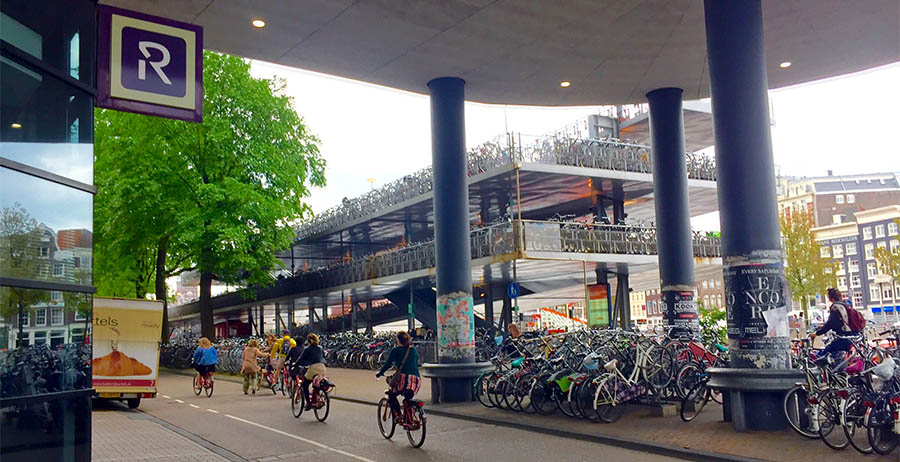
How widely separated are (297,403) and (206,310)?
17.6 meters

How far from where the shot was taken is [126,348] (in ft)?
61.4

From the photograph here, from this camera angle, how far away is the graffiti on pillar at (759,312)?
10.7 metres

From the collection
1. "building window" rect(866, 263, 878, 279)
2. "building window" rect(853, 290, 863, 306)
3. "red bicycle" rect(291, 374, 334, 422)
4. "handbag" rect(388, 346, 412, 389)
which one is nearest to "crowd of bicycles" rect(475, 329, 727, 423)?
"handbag" rect(388, 346, 412, 389)

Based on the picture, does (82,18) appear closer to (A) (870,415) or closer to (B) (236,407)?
(A) (870,415)

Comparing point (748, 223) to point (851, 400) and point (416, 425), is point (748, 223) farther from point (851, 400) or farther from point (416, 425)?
point (416, 425)

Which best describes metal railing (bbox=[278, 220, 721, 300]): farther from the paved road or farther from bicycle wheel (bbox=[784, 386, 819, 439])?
bicycle wheel (bbox=[784, 386, 819, 439])

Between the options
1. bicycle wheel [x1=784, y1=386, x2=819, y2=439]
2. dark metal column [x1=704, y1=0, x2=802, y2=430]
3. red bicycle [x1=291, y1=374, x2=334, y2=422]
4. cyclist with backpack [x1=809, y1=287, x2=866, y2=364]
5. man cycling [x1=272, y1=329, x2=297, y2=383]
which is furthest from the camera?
man cycling [x1=272, y1=329, x2=297, y2=383]

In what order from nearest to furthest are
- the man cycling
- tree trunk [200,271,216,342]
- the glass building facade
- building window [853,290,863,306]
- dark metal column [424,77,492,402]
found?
the glass building facade, dark metal column [424,77,492,402], the man cycling, tree trunk [200,271,216,342], building window [853,290,863,306]

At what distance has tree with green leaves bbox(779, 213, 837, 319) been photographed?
1901 inches

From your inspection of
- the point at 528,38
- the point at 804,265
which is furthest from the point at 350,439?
the point at 804,265

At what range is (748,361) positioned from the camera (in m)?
10.8

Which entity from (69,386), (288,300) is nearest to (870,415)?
(69,386)

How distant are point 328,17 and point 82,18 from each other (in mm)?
6386

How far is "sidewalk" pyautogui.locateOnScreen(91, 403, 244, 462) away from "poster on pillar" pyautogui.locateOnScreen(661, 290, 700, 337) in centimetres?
952
